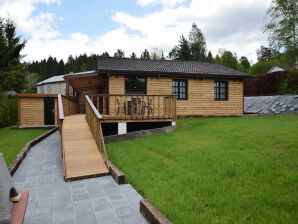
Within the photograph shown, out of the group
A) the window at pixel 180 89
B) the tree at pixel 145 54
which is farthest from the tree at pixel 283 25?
the tree at pixel 145 54

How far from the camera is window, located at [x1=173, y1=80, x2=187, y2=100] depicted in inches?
657

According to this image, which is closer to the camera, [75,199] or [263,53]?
[75,199]

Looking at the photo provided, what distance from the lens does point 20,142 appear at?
1137cm

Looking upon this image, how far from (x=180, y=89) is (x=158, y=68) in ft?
5.64

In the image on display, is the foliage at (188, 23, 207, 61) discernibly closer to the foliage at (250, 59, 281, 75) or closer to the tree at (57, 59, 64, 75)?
the foliage at (250, 59, 281, 75)

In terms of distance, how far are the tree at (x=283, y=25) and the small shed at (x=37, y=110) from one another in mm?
16790

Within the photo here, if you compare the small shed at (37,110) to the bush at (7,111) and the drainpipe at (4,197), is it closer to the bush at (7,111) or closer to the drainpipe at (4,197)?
the bush at (7,111)

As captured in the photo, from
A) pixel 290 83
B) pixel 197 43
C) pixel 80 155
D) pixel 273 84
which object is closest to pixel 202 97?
pixel 80 155

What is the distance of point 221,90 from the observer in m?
17.8

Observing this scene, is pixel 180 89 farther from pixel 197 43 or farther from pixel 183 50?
pixel 197 43

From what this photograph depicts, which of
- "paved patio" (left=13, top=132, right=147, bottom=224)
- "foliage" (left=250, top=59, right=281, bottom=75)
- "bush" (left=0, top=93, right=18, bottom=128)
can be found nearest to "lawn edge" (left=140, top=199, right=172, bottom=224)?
"paved patio" (left=13, top=132, right=147, bottom=224)

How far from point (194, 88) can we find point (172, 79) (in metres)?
1.43

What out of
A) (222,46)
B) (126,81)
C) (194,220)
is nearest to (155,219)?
(194,220)

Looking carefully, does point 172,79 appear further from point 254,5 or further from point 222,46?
point 222,46
